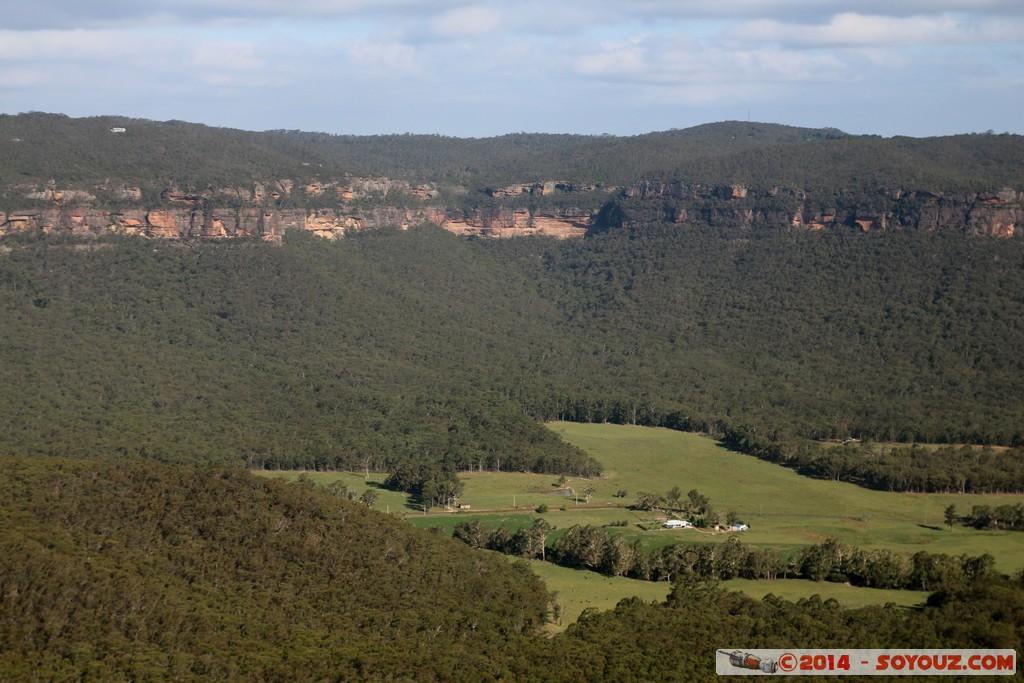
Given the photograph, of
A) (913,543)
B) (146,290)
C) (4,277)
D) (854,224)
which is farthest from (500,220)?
(913,543)

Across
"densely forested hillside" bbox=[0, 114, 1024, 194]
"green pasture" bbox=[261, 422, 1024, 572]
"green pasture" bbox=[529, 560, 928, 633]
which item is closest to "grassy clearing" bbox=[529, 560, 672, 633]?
"green pasture" bbox=[529, 560, 928, 633]

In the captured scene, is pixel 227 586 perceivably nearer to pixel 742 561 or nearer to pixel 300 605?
pixel 300 605

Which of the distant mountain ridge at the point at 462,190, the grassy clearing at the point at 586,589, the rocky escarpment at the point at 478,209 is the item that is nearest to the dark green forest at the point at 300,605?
the grassy clearing at the point at 586,589

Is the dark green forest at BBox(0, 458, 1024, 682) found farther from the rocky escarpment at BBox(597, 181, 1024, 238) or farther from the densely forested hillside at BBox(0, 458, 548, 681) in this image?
the rocky escarpment at BBox(597, 181, 1024, 238)

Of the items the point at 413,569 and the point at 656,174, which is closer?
the point at 413,569

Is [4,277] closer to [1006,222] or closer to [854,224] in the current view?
[854,224]

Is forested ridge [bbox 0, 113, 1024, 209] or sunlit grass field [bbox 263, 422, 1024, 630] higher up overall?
forested ridge [bbox 0, 113, 1024, 209]

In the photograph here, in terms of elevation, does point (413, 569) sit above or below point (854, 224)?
below
